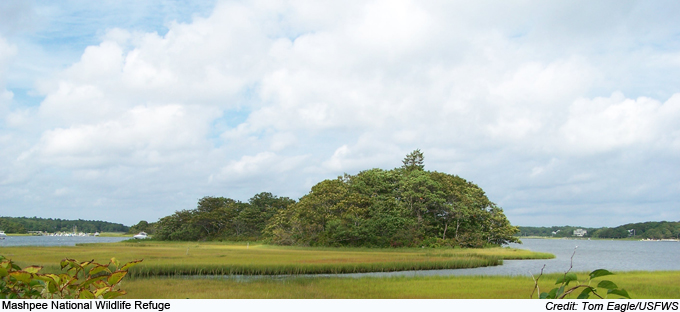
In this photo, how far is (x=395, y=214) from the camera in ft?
159

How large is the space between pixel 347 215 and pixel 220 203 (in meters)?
35.5

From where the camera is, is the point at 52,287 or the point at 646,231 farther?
the point at 646,231

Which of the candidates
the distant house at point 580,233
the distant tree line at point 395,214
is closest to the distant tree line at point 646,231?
the distant house at point 580,233

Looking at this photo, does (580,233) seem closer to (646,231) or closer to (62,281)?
(646,231)

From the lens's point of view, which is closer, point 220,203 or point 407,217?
point 407,217

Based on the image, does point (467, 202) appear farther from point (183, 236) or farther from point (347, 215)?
point (183, 236)

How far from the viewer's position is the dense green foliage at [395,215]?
47688 mm

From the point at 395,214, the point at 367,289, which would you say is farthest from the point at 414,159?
the point at 367,289

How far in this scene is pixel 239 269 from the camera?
2430cm

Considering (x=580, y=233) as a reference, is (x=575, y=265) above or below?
above

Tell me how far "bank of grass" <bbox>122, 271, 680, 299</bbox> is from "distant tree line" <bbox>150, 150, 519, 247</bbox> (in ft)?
90.5

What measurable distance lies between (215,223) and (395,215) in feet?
113

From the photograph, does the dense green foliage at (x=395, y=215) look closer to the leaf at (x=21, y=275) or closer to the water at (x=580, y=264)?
the water at (x=580, y=264)
